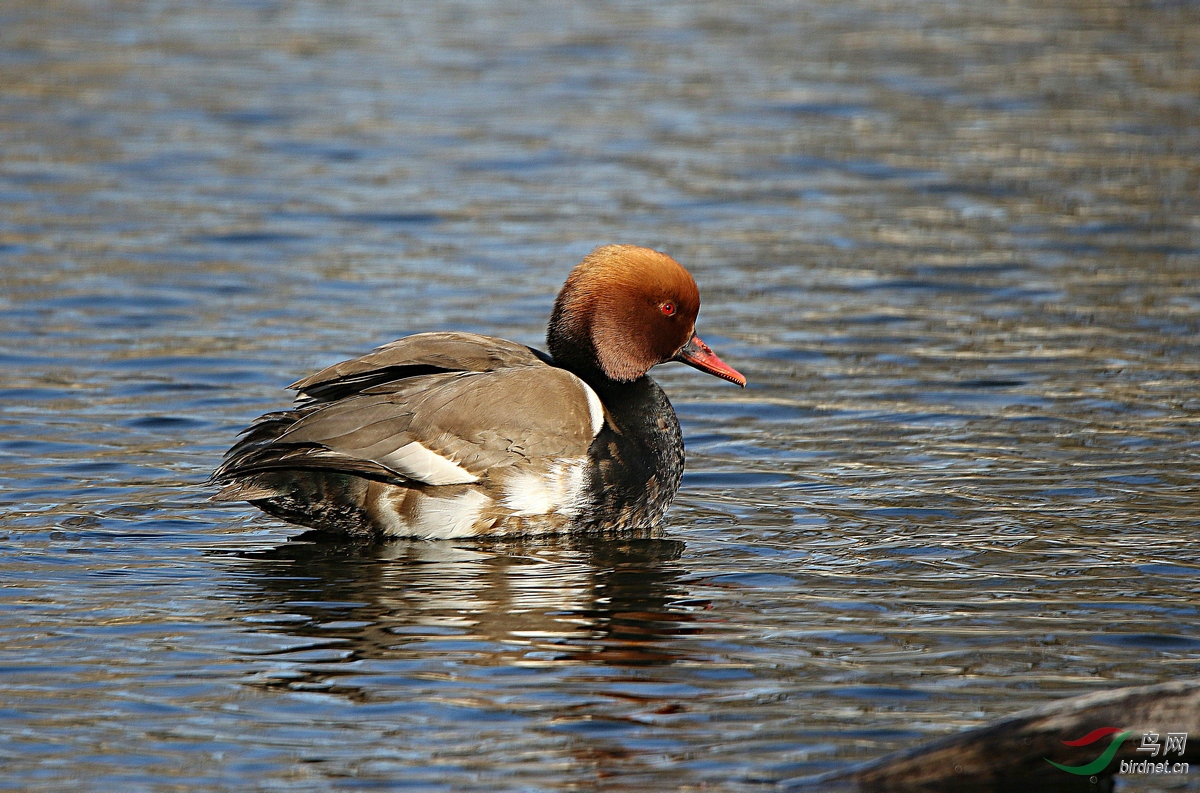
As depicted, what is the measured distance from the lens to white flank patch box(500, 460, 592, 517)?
24.3 ft

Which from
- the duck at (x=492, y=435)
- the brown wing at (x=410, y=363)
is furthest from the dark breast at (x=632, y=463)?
the brown wing at (x=410, y=363)

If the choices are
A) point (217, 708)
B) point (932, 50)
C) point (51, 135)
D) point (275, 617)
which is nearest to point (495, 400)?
point (275, 617)

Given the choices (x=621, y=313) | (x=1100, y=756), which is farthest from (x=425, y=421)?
(x=1100, y=756)

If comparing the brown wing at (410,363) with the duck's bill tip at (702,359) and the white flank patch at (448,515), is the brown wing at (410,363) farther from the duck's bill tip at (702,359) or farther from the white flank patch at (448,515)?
the duck's bill tip at (702,359)

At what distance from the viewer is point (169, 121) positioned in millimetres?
16391

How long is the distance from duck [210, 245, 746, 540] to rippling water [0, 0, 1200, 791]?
0.73 feet

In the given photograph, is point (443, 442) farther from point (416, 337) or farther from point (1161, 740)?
point (1161, 740)

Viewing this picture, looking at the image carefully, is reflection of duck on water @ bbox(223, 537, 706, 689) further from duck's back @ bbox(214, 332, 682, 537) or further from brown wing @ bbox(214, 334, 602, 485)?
brown wing @ bbox(214, 334, 602, 485)

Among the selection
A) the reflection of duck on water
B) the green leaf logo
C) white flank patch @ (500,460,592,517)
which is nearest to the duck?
white flank patch @ (500,460,592,517)

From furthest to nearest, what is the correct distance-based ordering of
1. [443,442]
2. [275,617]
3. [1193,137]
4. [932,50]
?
[932,50], [1193,137], [443,442], [275,617]

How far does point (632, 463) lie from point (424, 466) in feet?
3.08

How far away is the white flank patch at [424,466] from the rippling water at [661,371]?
34 centimetres

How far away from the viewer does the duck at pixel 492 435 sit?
7.28 m

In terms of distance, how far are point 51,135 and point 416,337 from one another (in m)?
9.27
